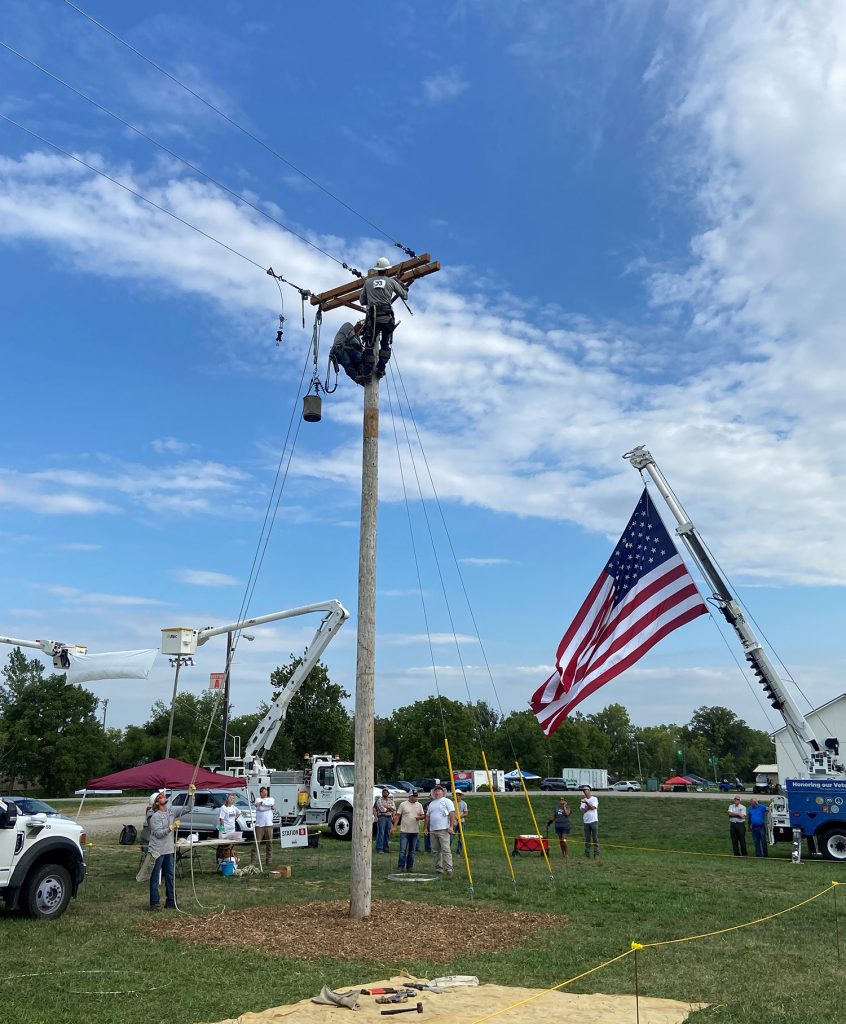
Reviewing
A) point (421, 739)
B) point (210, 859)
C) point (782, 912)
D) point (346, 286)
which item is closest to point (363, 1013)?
point (782, 912)

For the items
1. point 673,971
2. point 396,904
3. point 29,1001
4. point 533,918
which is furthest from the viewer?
point 396,904

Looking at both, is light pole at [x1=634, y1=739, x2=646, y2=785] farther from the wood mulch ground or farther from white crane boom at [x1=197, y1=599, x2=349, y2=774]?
the wood mulch ground

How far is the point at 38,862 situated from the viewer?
12453 mm

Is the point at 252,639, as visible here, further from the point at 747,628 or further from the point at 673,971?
the point at 673,971

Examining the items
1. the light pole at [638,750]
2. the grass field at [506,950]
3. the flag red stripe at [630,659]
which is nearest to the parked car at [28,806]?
the grass field at [506,950]

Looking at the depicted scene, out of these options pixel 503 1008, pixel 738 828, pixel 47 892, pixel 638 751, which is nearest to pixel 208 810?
pixel 47 892

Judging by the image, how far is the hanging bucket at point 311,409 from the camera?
13648 mm

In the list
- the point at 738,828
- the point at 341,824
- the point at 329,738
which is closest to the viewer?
the point at 738,828

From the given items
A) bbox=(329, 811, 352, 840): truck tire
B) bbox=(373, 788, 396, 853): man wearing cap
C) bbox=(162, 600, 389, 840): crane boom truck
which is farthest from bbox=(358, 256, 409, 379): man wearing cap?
bbox=(329, 811, 352, 840): truck tire

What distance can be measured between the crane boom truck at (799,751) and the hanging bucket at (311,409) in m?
11.7

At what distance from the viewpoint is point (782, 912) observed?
13.2 meters

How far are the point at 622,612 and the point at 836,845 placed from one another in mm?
10195

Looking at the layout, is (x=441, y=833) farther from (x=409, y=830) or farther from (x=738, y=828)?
(x=738, y=828)

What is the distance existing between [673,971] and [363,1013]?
365 centimetres
